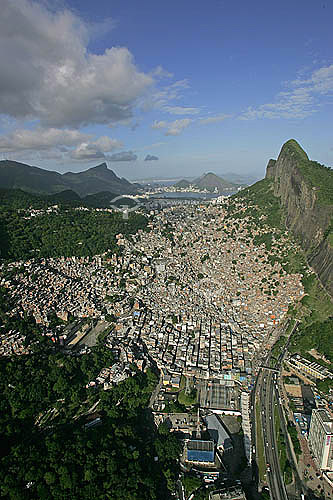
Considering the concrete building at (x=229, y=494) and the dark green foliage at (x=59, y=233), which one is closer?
the concrete building at (x=229, y=494)

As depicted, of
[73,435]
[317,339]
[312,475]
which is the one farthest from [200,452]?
[317,339]

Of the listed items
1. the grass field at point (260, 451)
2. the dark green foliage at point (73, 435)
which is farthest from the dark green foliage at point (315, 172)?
the dark green foliage at point (73, 435)

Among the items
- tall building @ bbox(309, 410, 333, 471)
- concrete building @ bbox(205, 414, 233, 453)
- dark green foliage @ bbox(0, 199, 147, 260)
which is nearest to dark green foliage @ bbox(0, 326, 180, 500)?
concrete building @ bbox(205, 414, 233, 453)

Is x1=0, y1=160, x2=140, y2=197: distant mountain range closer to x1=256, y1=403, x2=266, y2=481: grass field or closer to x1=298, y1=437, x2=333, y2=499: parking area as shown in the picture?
x1=256, y1=403, x2=266, y2=481: grass field

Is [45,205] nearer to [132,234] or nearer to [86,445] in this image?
[132,234]

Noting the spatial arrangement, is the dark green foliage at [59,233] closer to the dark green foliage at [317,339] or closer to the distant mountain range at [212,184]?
the dark green foliage at [317,339]

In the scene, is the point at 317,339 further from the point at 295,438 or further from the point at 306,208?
the point at 306,208

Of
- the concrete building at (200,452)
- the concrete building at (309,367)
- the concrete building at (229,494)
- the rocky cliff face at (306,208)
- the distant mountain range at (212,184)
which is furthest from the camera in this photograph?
the distant mountain range at (212,184)
